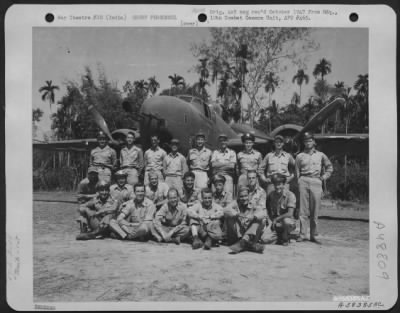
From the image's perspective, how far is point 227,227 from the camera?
5422mm

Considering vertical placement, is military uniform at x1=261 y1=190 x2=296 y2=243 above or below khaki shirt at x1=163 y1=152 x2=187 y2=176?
below

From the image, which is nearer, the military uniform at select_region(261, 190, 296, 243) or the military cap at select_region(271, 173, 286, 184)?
the military uniform at select_region(261, 190, 296, 243)

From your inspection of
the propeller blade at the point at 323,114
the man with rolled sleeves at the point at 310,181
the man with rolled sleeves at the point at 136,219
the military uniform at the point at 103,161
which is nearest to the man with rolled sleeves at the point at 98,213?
the man with rolled sleeves at the point at 136,219

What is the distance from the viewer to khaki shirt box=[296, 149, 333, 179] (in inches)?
231

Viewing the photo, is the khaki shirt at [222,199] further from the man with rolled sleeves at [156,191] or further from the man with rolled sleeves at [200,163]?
the man with rolled sleeves at [156,191]

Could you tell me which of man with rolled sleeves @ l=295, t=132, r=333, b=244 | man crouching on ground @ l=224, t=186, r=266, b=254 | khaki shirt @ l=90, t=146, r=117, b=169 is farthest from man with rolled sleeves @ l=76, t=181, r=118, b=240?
man with rolled sleeves @ l=295, t=132, r=333, b=244

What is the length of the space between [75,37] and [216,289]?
431 cm

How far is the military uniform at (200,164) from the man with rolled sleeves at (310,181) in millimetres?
1480

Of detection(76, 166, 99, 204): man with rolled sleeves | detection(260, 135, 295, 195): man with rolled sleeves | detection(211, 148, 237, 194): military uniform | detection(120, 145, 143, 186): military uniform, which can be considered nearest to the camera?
detection(260, 135, 295, 195): man with rolled sleeves

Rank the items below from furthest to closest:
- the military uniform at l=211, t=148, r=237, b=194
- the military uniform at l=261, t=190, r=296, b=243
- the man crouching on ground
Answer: the military uniform at l=211, t=148, r=237, b=194
the military uniform at l=261, t=190, r=296, b=243
the man crouching on ground

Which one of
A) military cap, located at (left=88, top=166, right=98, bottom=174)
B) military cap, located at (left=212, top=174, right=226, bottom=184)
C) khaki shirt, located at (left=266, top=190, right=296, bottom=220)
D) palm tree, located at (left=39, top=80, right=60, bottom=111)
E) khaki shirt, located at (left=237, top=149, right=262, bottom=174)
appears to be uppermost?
palm tree, located at (left=39, top=80, right=60, bottom=111)

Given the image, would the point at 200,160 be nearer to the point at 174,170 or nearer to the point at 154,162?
the point at 174,170

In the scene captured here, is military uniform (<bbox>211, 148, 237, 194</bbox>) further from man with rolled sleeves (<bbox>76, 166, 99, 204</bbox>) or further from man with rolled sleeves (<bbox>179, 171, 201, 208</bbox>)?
man with rolled sleeves (<bbox>76, 166, 99, 204</bbox>)

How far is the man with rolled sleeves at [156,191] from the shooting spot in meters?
5.87
